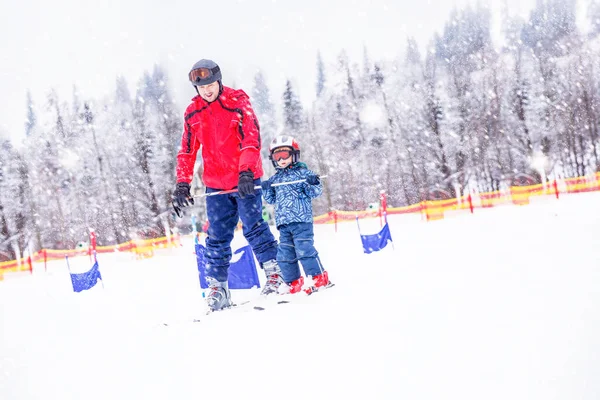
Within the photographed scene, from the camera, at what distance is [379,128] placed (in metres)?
30.0

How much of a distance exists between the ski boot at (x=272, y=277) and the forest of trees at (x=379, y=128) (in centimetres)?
2565

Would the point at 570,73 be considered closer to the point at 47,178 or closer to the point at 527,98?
the point at 527,98

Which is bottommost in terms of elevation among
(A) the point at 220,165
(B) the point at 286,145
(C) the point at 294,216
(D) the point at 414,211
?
(D) the point at 414,211

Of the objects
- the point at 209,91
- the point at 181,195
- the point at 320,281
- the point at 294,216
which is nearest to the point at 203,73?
the point at 209,91

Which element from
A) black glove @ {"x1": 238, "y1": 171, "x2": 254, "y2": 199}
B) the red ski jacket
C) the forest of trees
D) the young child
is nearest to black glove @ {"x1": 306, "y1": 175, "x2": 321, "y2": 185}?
the young child

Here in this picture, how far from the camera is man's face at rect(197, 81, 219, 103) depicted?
162 inches

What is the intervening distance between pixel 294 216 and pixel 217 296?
1007mm

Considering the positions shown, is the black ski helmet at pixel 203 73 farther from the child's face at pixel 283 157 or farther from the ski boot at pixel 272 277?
the ski boot at pixel 272 277

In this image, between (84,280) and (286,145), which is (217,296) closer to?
(286,145)

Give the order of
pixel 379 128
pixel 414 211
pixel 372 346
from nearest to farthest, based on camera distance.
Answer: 1. pixel 372 346
2. pixel 414 211
3. pixel 379 128

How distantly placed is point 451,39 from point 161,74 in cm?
2011

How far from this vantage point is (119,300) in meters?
6.59

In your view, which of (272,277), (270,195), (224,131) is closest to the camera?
(224,131)

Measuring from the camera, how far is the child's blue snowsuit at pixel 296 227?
163 inches
